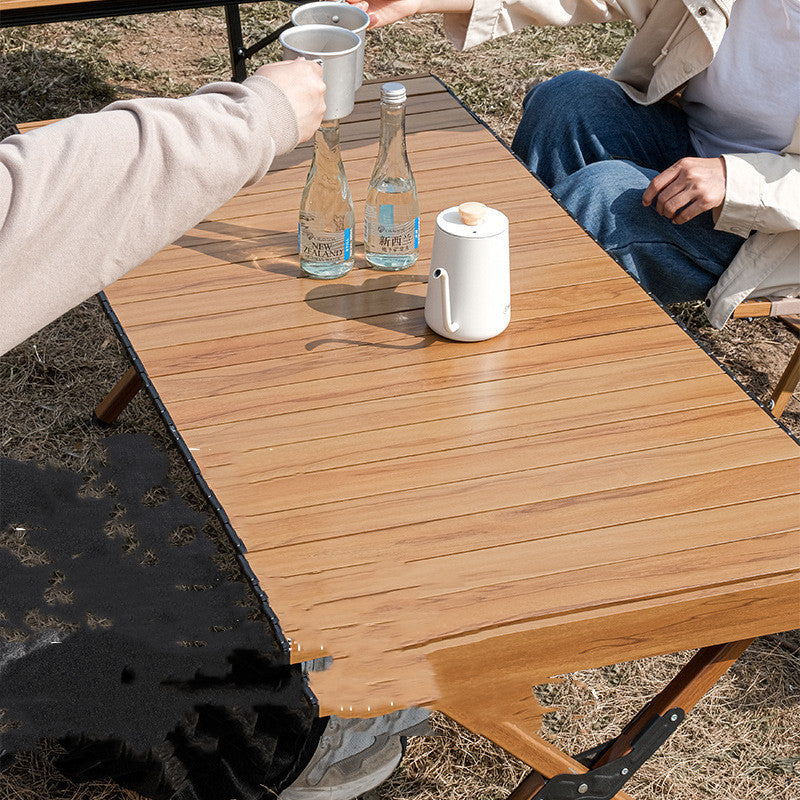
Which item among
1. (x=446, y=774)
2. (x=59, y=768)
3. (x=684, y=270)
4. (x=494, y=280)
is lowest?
(x=446, y=774)

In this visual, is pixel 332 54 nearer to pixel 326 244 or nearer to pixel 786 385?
pixel 326 244

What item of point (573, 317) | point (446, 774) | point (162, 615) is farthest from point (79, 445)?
point (573, 317)

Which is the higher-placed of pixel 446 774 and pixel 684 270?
pixel 684 270

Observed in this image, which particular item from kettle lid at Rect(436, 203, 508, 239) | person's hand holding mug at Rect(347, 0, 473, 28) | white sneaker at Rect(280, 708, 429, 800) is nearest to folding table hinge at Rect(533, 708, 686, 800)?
white sneaker at Rect(280, 708, 429, 800)

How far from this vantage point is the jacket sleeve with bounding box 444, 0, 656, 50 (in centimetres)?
225

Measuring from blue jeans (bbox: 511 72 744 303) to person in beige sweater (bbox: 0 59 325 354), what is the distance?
3.18ft

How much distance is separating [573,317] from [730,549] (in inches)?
21.2

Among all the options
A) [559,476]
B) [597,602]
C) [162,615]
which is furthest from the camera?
[162,615]

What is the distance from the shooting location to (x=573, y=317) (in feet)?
5.69

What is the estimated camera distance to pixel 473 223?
5.08ft

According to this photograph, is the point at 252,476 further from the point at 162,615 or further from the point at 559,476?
the point at 162,615

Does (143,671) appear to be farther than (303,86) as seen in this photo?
Yes

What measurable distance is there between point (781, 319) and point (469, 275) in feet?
5.03

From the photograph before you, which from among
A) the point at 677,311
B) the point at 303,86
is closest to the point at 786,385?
the point at 677,311
